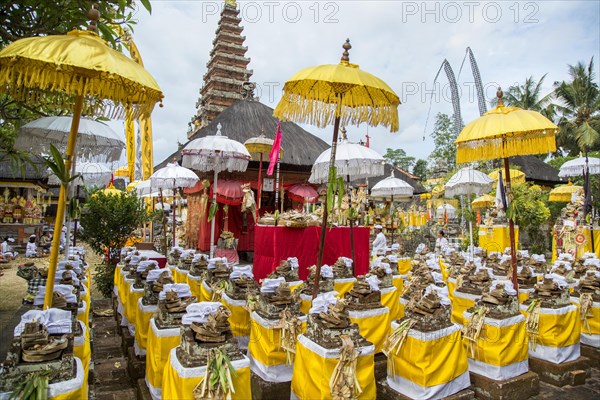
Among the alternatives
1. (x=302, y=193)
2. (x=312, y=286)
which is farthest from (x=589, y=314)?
(x=302, y=193)

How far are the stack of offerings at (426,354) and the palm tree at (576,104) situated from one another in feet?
85.1

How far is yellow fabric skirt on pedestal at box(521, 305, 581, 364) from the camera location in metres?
4.19

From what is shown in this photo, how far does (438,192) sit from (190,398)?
2046cm

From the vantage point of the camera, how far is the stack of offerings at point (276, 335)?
349 centimetres

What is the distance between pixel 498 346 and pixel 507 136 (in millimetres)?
2660

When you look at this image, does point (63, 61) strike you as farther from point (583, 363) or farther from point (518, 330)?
point (583, 363)

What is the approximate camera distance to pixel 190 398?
2.38m

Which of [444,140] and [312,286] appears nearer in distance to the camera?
[312,286]

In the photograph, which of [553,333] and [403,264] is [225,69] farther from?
[553,333]

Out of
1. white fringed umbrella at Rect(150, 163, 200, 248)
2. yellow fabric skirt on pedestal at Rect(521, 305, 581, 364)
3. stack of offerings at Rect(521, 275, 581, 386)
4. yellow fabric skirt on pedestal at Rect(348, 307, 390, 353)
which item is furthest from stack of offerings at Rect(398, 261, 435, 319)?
white fringed umbrella at Rect(150, 163, 200, 248)

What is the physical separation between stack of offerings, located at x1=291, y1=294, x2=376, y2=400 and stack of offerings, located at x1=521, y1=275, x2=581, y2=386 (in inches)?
96.2

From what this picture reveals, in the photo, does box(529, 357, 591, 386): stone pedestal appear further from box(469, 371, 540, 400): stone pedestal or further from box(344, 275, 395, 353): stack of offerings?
box(344, 275, 395, 353): stack of offerings

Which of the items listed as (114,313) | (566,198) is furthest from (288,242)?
(566,198)

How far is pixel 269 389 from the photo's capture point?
3414 millimetres
